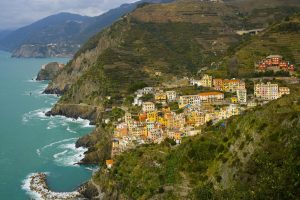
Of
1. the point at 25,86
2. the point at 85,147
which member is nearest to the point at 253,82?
the point at 85,147

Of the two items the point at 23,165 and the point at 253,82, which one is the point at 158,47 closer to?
the point at 253,82

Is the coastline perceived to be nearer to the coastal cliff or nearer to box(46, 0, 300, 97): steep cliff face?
the coastal cliff

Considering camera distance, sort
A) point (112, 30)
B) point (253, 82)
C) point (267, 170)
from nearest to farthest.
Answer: point (267, 170) < point (253, 82) < point (112, 30)

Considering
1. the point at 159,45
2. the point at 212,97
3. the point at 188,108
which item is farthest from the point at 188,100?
the point at 159,45

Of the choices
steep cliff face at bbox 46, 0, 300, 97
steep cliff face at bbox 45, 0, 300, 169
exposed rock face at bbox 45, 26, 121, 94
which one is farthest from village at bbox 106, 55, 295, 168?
exposed rock face at bbox 45, 26, 121, 94

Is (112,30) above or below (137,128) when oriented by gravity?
above

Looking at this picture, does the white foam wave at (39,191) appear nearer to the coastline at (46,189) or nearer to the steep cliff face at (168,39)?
the coastline at (46,189)

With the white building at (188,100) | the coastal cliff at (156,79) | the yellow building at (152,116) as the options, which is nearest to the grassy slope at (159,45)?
the coastal cliff at (156,79)
